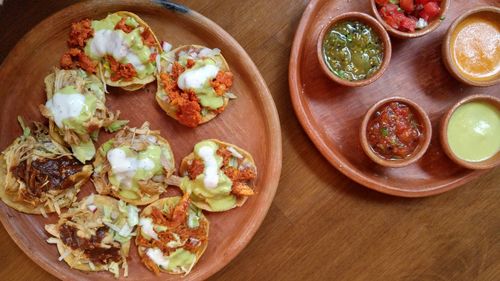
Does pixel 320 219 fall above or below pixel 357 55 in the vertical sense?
below

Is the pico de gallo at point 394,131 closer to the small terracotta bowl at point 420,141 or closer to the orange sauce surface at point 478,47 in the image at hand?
the small terracotta bowl at point 420,141

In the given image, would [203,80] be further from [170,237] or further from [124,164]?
[170,237]

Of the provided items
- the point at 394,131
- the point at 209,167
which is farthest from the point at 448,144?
the point at 209,167

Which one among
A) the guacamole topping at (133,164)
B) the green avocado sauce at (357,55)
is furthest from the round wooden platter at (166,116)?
the green avocado sauce at (357,55)

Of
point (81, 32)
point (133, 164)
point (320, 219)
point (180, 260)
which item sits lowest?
point (320, 219)

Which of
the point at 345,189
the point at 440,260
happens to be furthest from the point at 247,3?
the point at 440,260

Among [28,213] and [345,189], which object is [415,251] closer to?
[345,189]

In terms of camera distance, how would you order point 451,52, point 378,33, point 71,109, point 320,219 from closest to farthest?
point 71,109
point 378,33
point 451,52
point 320,219
